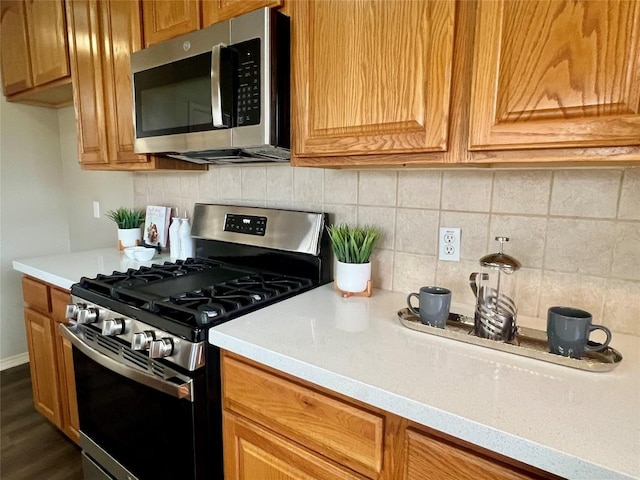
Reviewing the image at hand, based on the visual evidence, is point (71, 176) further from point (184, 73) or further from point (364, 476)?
point (364, 476)

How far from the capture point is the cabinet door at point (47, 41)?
72.3 inches

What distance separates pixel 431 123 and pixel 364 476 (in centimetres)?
79

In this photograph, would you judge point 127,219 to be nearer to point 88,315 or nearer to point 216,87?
point 88,315

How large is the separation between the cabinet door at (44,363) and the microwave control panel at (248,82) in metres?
1.34

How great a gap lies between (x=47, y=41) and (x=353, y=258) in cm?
199

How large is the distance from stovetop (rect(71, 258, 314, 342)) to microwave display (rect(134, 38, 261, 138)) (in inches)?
21.4

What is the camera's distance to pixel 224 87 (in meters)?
1.14

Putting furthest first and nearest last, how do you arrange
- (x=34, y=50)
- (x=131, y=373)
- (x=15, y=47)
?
(x=15, y=47), (x=34, y=50), (x=131, y=373)

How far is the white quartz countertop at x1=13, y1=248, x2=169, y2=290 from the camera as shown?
60.5 inches

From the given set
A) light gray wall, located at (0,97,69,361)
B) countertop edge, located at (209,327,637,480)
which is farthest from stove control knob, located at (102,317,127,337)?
light gray wall, located at (0,97,69,361)

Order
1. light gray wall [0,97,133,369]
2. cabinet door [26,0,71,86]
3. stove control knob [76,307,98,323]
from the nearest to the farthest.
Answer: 1. stove control knob [76,307,98,323]
2. cabinet door [26,0,71,86]
3. light gray wall [0,97,133,369]

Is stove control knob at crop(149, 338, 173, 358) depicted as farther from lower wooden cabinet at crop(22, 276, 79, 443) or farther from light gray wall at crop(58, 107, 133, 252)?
light gray wall at crop(58, 107, 133, 252)

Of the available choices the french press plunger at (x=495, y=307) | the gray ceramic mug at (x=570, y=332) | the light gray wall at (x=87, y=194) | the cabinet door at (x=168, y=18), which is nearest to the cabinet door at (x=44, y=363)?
the light gray wall at (x=87, y=194)

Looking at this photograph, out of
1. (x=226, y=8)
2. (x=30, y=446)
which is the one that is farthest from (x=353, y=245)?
(x=30, y=446)
